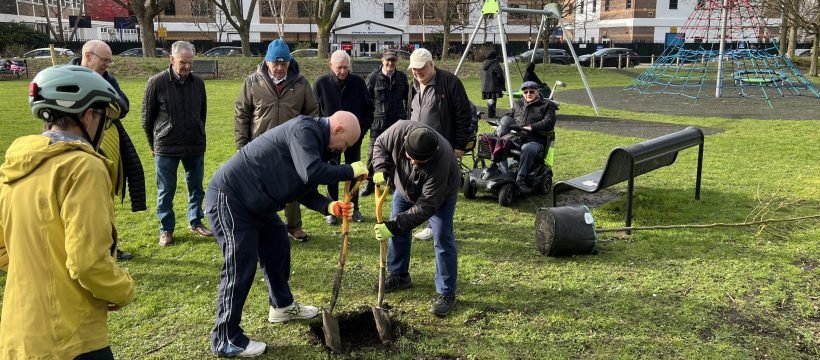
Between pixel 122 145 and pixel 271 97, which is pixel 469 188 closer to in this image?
pixel 271 97

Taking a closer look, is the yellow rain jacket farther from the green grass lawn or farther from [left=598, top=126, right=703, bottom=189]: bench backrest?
[left=598, top=126, right=703, bottom=189]: bench backrest

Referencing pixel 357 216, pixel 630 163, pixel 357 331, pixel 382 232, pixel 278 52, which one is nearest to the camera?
pixel 382 232

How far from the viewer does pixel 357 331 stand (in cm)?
425

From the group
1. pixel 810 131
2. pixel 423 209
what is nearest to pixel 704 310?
pixel 423 209

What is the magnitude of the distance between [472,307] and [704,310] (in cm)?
165

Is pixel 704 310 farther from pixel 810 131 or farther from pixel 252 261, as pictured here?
pixel 810 131

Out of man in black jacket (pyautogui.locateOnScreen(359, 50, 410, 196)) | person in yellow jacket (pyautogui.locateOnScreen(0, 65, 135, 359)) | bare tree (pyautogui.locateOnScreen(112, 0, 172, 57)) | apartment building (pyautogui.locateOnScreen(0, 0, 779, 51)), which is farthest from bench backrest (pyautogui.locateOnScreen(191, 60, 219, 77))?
apartment building (pyautogui.locateOnScreen(0, 0, 779, 51))

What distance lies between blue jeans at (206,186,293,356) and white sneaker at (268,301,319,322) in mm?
407

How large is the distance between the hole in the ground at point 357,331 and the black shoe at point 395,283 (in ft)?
1.32

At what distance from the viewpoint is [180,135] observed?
18.4 ft

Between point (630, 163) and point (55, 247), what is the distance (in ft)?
16.7

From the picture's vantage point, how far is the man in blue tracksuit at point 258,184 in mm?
3410

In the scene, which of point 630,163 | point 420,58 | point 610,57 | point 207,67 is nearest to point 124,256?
point 420,58

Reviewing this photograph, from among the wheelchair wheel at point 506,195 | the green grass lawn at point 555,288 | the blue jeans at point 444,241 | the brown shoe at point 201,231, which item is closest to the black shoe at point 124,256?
the green grass lawn at point 555,288
